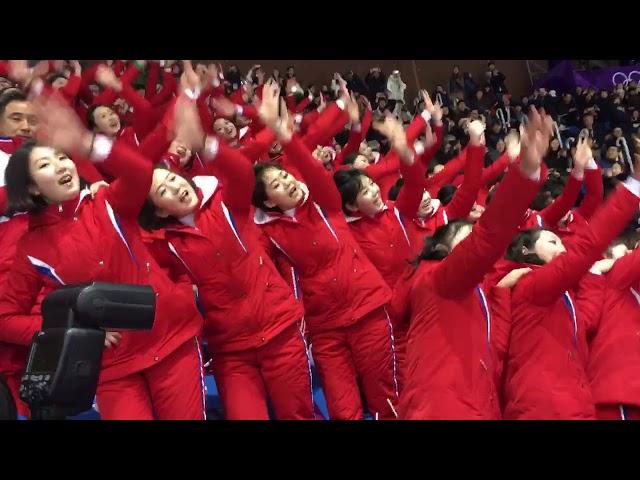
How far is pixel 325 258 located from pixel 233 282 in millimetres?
581

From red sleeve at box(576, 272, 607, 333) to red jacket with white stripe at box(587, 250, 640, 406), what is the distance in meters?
0.02

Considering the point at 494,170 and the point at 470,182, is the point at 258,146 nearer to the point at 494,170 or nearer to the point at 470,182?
the point at 470,182

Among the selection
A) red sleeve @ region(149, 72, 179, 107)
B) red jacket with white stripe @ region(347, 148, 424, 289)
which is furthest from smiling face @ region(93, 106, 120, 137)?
red jacket with white stripe @ region(347, 148, 424, 289)

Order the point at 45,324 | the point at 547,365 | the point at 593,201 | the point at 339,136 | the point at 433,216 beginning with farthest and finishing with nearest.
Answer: the point at 339,136 < the point at 593,201 < the point at 433,216 < the point at 547,365 < the point at 45,324

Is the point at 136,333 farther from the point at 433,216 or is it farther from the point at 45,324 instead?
the point at 433,216

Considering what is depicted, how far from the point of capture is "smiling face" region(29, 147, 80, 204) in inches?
108

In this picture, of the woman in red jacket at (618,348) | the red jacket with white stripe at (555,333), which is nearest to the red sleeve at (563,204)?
the woman in red jacket at (618,348)

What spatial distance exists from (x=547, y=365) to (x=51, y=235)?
1.90 m

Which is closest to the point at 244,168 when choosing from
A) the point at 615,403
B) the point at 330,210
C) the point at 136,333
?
the point at 330,210

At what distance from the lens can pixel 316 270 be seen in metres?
3.72

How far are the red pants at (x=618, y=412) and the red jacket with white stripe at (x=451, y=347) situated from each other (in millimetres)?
457

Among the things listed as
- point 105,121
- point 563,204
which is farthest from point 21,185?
point 563,204

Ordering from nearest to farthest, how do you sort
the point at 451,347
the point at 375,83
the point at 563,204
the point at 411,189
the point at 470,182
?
1. the point at 451,347
2. the point at 411,189
3. the point at 470,182
4. the point at 563,204
5. the point at 375,83

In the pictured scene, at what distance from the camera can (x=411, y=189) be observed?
13.5 feet
